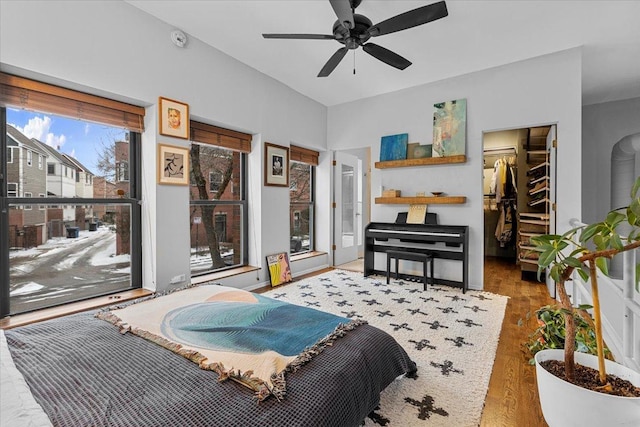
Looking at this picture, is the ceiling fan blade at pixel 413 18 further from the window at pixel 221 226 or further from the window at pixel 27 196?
the window at pixel 27 196

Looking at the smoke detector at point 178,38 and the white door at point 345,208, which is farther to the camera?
the white door at point 345,208

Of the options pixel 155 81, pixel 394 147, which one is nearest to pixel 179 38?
pixel 155 81

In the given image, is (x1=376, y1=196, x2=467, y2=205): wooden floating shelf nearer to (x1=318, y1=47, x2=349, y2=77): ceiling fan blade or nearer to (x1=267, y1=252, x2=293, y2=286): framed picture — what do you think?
(x1=267, y1=252, x2=293, y2=286): framed picture

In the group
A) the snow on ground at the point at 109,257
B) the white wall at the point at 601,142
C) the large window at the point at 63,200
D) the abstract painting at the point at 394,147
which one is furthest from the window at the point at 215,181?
the white wall at the point at 601,142

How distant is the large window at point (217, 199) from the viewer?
11.8 feet

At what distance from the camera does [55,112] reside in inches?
Answer: 95.3

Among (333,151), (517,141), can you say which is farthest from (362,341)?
(517,141)

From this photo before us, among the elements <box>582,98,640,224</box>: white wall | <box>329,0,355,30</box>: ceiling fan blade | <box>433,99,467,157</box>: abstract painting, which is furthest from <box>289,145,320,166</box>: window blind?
<box>582,98,640,224</box>: white wall

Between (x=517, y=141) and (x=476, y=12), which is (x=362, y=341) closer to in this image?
(x=476, y=12)

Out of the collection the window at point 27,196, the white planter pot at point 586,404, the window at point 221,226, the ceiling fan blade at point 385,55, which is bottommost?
the white planter pot at point 586,404

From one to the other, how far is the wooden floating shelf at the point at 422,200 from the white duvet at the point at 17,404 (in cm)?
424

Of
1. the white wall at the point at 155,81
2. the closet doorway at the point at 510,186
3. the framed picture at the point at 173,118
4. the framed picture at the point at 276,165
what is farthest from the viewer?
the closet doorway at the point at 510,186

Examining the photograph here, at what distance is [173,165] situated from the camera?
311 centimetres

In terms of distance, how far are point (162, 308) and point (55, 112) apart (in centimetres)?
187
